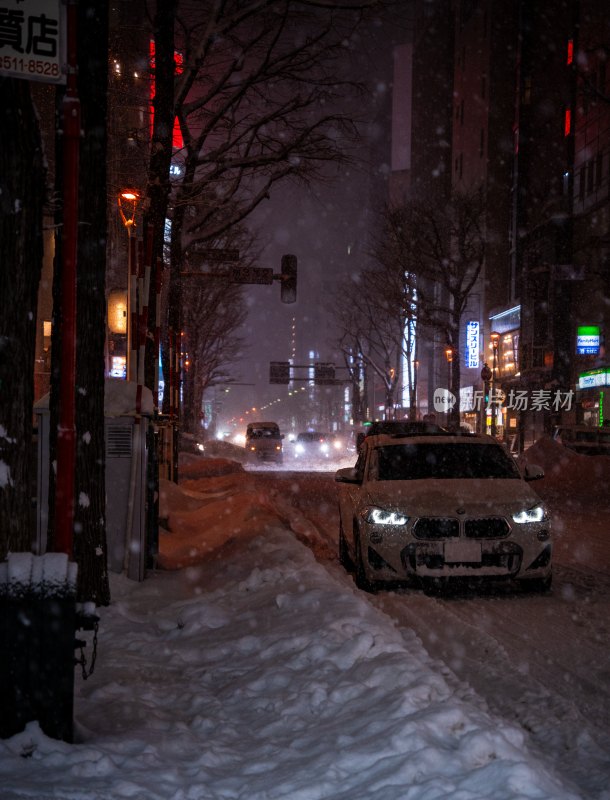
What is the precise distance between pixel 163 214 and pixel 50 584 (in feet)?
30.3

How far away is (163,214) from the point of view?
12.2 meters

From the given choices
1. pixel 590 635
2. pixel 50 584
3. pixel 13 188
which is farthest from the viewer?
pixel 590 635

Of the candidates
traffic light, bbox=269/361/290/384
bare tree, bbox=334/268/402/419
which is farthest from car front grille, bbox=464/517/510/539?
traffic light, bbox=269/361/290/384

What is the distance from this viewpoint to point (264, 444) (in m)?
45.3

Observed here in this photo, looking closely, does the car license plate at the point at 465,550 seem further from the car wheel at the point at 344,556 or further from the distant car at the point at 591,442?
the distant car at the point at 591,442

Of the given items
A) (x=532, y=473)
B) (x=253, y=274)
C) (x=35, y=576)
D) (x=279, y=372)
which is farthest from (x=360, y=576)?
(x=279, y=372)

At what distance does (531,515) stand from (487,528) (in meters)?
0.52

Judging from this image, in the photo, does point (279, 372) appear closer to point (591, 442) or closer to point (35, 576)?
point (591, 442)

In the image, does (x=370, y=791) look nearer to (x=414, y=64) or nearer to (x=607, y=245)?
(x=607, y=245)

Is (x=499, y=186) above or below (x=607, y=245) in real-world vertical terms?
above

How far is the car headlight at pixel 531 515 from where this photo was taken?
8016 mm

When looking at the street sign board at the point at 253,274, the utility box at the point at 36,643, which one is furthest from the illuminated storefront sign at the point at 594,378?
the utility box at the point at 36,643

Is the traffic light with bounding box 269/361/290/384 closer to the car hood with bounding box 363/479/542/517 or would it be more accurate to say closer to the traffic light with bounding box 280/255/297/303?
the traffic light with bounding box 280/255/297/303

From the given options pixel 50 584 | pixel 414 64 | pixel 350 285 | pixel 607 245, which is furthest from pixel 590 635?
pixel 414 64
